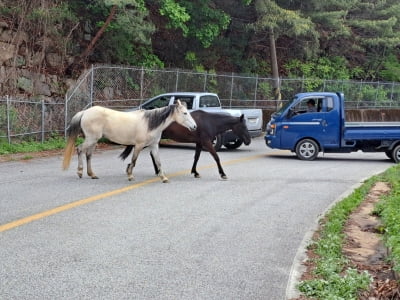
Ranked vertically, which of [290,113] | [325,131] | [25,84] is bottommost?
[325,131]

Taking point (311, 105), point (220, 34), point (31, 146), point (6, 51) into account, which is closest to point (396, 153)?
point (311, 105)

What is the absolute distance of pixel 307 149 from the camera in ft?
57.2

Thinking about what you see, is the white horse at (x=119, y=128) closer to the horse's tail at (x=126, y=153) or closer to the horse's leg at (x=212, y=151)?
the horse's tail at (x=126, y=153)

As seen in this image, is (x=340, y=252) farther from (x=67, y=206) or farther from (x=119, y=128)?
(x=119, y=128)

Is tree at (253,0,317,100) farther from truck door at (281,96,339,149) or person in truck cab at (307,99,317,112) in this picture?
truck door at (281,96,339,149)

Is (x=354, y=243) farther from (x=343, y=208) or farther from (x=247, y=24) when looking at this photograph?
(x=247, y=24)

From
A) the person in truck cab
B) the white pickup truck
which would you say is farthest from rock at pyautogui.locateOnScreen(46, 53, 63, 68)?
the person in truck cab

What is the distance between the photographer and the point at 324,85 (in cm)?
3444

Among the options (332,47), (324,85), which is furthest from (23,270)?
(332,47)

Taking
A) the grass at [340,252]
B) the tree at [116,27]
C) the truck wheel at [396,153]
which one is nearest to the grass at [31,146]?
the tree at [116,27]

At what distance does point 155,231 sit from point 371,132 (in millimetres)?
11011

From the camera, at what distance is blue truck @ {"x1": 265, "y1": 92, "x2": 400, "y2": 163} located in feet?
55.4

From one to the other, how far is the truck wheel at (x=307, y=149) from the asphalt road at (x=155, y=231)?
3.40 m

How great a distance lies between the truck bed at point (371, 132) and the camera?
659 inches
